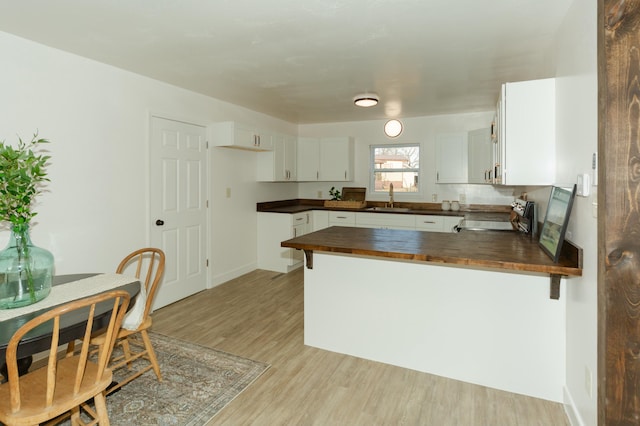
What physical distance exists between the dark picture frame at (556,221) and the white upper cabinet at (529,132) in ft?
0.67

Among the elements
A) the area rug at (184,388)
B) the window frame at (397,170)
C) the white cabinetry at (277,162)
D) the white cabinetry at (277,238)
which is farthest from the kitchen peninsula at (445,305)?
the window frame at (397,170)

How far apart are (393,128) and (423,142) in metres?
0.53

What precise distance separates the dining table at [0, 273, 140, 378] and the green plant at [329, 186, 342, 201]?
405 centimetres

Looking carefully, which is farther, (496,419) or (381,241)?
(381,241)

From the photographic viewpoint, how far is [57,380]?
5.34 feet

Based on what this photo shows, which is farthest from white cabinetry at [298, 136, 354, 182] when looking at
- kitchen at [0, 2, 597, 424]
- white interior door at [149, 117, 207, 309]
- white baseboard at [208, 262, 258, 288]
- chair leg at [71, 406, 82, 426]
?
chair leg at [71, 406, 82, 426]

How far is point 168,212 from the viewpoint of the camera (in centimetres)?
376

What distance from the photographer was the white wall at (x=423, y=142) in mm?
5121

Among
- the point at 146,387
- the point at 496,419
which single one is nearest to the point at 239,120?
the point at 146,387

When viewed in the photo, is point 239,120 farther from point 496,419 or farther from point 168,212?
point 496,419

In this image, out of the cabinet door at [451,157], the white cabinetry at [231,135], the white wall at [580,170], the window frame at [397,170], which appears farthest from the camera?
the window frame at [397,170]

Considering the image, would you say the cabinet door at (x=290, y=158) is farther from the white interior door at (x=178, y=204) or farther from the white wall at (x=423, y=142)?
the white interior door at (x=178, y=204)

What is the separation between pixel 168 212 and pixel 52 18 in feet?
6.45

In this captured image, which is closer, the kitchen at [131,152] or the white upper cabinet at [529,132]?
the kitchen at [131,152]
